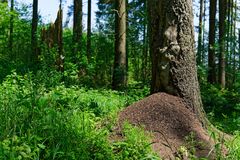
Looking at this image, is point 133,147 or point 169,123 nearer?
point 133,147

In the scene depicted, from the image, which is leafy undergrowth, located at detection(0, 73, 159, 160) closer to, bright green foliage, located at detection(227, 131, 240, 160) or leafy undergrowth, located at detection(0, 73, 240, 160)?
leafy undergrowth, located at detection(0, 73, 240, 160)

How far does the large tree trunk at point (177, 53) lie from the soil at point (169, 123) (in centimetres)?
17

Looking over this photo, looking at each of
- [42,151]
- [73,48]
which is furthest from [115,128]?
[73,48]

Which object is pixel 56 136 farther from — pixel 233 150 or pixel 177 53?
pixel 177 53

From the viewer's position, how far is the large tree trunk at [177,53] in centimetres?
517

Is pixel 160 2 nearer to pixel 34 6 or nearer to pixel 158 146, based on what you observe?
pixel 158 146

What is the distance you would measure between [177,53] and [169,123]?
3.43ft

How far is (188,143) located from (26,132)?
1.86m

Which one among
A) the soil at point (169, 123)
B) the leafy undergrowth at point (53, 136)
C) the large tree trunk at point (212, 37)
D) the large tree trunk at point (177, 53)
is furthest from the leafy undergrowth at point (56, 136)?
the large tree trunk at point (212, 37)

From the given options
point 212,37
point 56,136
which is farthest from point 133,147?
point 212,37

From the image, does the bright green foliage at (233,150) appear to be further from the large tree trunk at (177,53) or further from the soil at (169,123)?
the large tree trunk at (177,53)

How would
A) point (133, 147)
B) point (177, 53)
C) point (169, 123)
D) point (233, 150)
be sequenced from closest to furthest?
point (133, 147) → point (233, 150) → point (169, 123) → point (177, 53)

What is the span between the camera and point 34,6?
20625 millimetres

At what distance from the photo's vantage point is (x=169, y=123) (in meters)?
4.72
